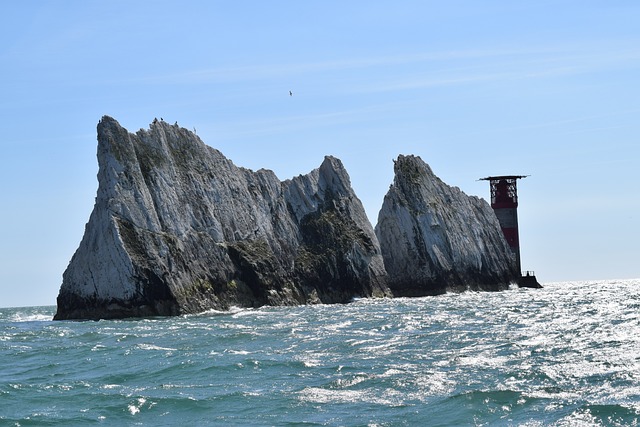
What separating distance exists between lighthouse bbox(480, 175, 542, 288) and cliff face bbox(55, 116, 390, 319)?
94.7 feet

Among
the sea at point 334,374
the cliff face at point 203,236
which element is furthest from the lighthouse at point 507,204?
the sea at point 334,374

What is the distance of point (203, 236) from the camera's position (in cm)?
6838

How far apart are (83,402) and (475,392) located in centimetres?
1015

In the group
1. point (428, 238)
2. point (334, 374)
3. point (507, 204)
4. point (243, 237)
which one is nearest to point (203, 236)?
point (243, 237)

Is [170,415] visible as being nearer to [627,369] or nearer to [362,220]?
[627,369]

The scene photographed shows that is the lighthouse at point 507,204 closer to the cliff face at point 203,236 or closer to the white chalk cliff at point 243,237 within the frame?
the white chalk cliff at point 243,237

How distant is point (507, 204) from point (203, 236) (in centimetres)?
5289

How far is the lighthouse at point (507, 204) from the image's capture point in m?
111

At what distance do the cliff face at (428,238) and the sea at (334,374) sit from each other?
142 ft

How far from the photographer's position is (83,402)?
2552 cm

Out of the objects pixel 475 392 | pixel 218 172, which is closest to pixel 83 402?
pixel 475 392

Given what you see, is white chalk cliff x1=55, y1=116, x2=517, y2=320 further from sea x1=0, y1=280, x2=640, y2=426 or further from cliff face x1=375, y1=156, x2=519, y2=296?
sea x1=0, y1=280, x2=640, y2=426

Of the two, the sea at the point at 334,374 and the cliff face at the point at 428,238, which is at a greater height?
the cliff face at the point at 428,238

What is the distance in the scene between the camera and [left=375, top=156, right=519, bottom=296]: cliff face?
91750 millimetres
